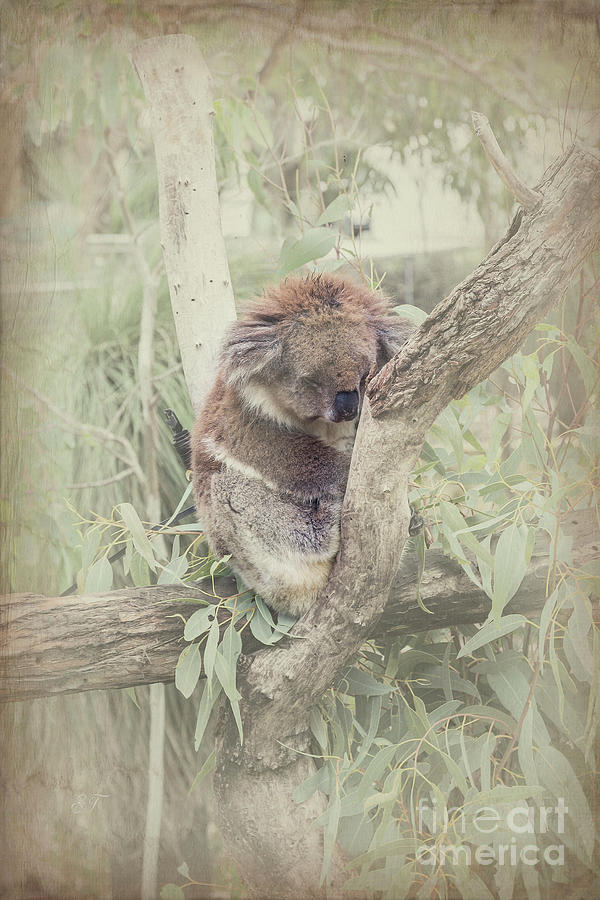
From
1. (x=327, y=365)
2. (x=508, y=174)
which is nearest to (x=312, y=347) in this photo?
(x=327, y=365)

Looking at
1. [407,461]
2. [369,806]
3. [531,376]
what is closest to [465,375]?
[407,461]

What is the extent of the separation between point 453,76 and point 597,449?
71cm

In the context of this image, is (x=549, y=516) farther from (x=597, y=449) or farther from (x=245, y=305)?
(x=245, y=305)

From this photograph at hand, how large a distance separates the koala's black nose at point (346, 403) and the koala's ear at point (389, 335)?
4.1 inches

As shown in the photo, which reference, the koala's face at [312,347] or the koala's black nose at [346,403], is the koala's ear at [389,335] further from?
the koala's black nose at [346,403]

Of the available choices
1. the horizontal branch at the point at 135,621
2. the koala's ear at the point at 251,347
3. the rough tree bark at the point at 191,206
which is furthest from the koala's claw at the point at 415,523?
the rough tree bark at the point at 191,206

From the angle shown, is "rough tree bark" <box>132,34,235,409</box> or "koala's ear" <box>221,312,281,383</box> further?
"rough tree bark" <box>132,34,235,409</box>

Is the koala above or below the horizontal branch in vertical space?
above

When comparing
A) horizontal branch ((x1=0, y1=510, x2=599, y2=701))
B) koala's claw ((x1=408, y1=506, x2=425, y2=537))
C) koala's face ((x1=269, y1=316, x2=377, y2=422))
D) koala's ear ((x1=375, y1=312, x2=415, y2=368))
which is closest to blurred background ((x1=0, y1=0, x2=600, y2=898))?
horizontal branch ((x1=0, y1=510, x2=599, y2=701))

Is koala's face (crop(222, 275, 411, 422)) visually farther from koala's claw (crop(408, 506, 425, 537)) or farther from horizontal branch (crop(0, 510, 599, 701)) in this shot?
horizontal branch (crop(0, 510, 599, 701))

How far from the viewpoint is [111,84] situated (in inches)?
54.4

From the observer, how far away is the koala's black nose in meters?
1.10
